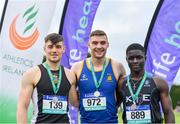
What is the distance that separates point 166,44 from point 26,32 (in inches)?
128

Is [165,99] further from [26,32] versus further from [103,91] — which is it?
[26,32]

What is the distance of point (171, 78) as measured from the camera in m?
10.9

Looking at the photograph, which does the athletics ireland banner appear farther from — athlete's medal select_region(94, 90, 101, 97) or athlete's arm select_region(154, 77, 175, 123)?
athlete's arm select_region(154, 77, 175, 123)

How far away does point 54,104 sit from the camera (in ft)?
21.7

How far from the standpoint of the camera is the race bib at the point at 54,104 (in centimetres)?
662

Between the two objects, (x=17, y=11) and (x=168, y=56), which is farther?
(x=17, y=11)

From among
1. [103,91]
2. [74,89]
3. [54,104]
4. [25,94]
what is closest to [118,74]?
[103,91]

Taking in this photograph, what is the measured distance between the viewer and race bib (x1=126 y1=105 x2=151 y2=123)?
Answer: 6.68 meters

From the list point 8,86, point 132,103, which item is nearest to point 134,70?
point 132,103

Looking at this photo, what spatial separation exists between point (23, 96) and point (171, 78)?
5.12 metres

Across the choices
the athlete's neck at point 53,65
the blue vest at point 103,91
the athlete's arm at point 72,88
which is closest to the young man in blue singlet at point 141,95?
the blue vest at point 103,91

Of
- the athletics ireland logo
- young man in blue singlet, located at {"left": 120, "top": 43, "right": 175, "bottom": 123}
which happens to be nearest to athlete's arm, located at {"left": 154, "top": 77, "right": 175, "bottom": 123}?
young man in blue singlet, located at {"left": 120, "top": 43, "right": 175, "bottom": 123}

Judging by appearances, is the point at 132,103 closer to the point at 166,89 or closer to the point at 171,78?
the point at 166,89

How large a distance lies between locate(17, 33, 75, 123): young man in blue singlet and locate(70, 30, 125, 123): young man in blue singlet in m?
0.43
